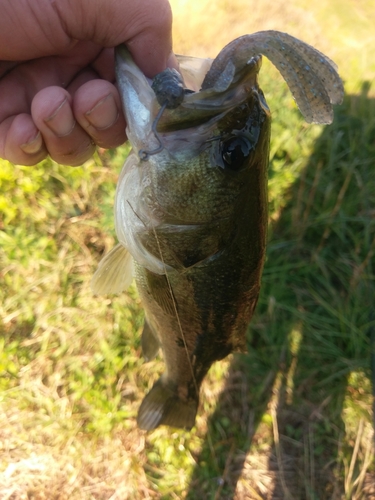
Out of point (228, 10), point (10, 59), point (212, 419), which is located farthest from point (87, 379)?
point (228, 10)

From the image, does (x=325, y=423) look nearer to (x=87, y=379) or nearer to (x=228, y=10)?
(x=87, y=379)

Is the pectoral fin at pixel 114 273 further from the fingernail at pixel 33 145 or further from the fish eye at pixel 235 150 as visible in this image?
the fish eye at pixel 235 150

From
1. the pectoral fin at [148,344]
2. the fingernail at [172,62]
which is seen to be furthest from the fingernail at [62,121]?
the pectoral fin at [148,344]

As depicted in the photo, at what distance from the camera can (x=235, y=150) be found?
120 centimetres

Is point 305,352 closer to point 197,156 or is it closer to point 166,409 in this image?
point 166,409

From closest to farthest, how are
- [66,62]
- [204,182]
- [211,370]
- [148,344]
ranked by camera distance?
[204,182] < [66,62] < [148,344] < [211,370]

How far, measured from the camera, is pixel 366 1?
587 centimetres

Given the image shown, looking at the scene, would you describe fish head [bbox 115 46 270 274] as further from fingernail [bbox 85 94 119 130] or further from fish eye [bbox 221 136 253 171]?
fingernail [bbox 85 94 119 130]

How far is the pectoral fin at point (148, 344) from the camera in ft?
6.59

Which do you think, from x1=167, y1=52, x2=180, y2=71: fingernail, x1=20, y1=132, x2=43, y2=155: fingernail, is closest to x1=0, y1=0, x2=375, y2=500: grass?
x1=20, y1=132, x2=43, y2=155: fingernail

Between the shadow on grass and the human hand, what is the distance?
6.56 ft

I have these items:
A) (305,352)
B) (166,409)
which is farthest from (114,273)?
(305,352)

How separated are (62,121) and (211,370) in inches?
83.6

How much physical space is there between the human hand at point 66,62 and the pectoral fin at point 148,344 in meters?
0.92
